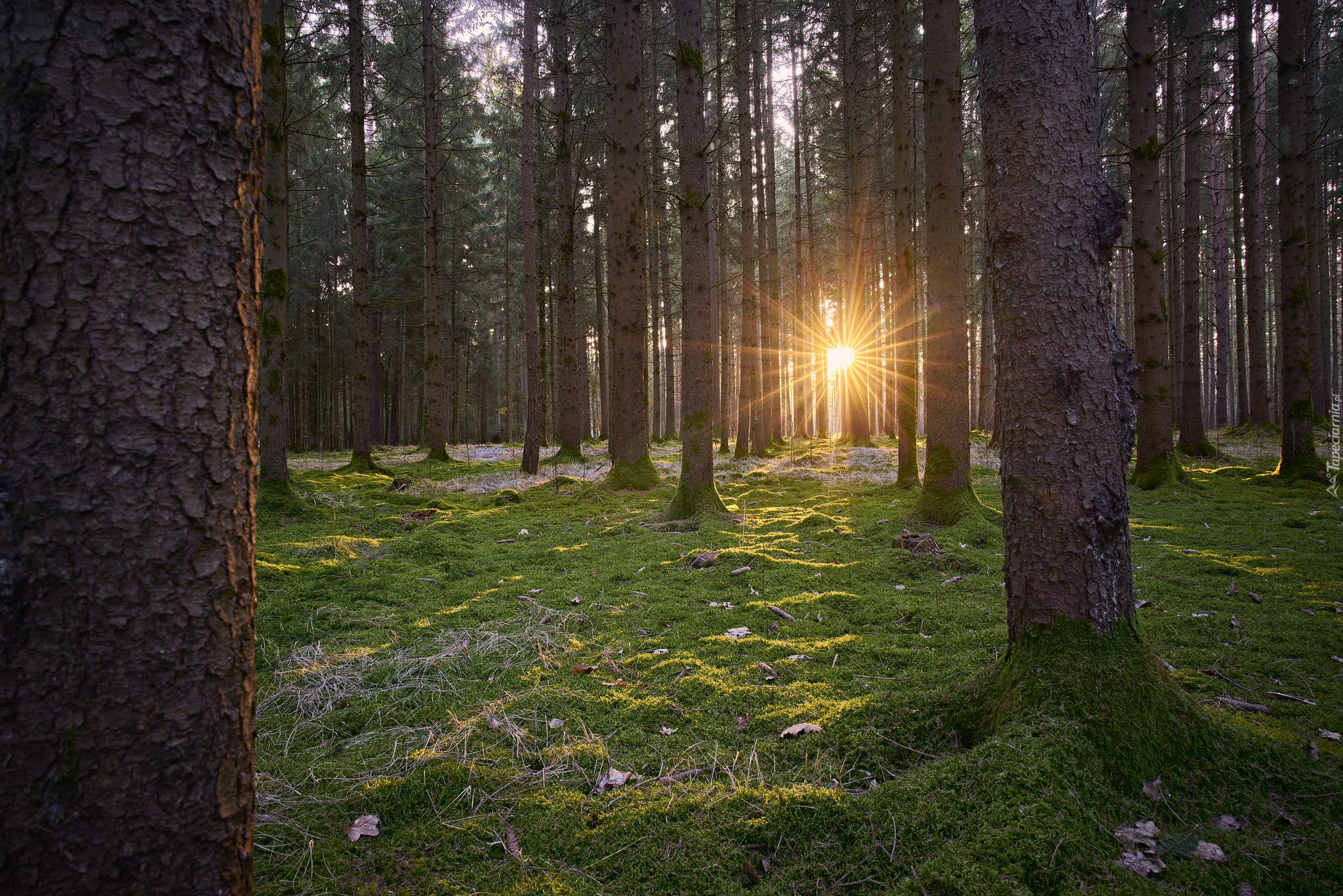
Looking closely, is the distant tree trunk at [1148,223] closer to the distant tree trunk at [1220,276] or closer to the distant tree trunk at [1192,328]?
the distant tree trunk at [1192,328]

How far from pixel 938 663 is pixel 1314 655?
1.93 meters

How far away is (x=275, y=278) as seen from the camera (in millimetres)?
7973

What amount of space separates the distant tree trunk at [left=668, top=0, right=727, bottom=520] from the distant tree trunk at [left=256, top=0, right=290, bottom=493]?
18.0ft

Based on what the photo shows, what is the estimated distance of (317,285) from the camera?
2570 centimetres

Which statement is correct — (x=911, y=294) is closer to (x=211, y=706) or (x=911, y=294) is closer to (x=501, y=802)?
(x=501, y=802)

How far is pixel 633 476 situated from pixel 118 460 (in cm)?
834

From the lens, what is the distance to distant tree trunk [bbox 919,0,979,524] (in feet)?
21.0

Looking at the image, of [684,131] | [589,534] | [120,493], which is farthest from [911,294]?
[120,493]

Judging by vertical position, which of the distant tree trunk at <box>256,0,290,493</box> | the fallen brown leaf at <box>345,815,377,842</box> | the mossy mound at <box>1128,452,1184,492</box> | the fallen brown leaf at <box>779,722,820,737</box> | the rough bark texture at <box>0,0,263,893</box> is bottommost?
the fallen brown leaf at <box>345,815,377,842</box>

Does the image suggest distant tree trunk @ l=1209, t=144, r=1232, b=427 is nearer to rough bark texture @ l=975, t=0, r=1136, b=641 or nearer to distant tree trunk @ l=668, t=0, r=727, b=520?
distant tree trunk @ l=668, t=0, r=727, b=520

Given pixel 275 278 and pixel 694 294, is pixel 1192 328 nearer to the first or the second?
pixel 694 294

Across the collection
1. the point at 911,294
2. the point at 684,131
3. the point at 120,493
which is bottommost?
the point at 120,493

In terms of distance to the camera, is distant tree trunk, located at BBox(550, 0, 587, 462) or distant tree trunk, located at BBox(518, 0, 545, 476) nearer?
distant tree trunk, located at BBox(518, 0, 545, 476)

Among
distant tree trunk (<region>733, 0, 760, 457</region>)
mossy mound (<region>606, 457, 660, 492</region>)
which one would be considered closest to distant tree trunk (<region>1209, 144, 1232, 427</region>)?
distant tree trunk (<region>733, 0, 760, 457</region>)
